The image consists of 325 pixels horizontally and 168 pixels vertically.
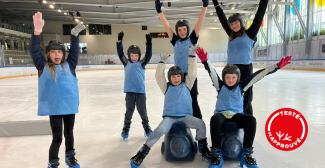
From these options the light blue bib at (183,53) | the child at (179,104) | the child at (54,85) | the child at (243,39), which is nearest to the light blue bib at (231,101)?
the child at (179,104)

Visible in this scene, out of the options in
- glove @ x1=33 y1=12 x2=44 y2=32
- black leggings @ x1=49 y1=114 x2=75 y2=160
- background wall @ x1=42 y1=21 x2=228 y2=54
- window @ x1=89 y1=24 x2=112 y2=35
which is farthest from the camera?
background wall @ x1=42 y1=21 x2=228 y2=54

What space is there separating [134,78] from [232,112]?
1166mm

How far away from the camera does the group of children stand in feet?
5.49

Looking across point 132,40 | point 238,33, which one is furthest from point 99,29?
point 238,33

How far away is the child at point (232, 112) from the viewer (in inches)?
67.9

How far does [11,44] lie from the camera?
20000mm

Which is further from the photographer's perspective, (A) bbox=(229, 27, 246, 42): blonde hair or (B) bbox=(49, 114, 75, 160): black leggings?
(A) bbox=(229, 27, 246, 42): blonde hair

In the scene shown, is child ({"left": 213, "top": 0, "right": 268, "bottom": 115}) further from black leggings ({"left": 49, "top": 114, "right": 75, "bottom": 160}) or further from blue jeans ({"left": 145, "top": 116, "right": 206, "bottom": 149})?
black leggings ({"left": 49, "top": 114, "right": 75, "bottom": 160})

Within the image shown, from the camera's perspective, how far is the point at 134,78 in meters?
2.48

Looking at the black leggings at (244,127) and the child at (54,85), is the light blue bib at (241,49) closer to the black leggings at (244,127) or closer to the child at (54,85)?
the black leggings at (244,127)

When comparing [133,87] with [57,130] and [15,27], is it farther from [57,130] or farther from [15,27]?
[15,27]

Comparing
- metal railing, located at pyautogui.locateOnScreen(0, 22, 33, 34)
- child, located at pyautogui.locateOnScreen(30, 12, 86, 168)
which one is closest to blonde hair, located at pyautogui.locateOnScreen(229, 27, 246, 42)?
child, located at pyautogui.locateOnScreen(30, 12, 86, 168)

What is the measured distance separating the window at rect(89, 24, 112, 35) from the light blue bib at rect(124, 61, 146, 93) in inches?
968

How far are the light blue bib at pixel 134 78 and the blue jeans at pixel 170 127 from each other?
25.7 inches
